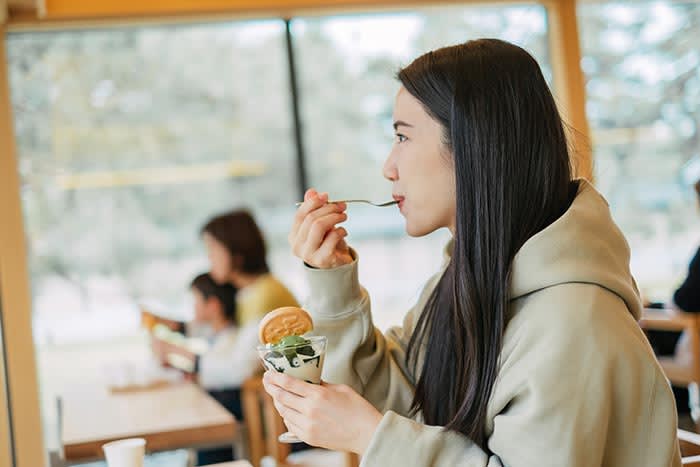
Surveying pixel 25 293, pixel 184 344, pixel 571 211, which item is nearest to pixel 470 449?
pixel 571 211

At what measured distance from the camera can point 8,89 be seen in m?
4.68

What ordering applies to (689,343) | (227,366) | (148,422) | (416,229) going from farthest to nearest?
1. (689,343)
2. (227,366)
3. (148,422)
4. (416,229)

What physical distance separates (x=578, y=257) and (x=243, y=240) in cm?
299

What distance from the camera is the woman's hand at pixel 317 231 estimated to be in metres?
1.62

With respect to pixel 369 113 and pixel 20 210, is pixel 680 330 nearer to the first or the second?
pixel 369 113

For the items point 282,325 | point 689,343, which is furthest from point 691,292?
point 282,325

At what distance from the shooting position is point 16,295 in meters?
4.64

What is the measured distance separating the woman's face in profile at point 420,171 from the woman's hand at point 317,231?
14 centimetres

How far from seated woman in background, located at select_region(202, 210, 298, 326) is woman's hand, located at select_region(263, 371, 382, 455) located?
8.87 ft

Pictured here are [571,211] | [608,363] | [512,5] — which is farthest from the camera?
[512,5]

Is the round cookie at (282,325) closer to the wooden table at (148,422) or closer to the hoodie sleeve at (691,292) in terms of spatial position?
the wooden table at (148,422)

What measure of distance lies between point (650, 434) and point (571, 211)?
0.35 meters

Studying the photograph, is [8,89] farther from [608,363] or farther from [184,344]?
[608,363]

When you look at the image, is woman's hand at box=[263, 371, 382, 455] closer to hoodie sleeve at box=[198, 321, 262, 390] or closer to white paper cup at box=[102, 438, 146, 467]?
white paper cup at box=[102, 438, 146, 467]
